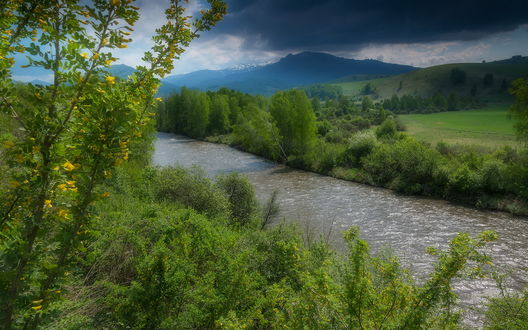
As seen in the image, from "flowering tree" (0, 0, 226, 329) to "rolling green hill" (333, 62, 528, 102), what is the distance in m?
144

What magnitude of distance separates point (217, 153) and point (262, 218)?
31267 millimetres

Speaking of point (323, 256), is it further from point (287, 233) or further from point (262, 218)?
point (262, 218)

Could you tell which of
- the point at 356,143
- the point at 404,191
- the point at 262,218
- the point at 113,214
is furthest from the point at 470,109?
the point at 113,214

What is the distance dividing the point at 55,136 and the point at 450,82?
174 metres

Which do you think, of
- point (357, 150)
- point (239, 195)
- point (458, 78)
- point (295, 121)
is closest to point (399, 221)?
point (239, 195)

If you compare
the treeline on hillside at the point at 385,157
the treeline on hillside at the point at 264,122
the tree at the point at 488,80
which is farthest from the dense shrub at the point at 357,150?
the tree at the point at 488,80

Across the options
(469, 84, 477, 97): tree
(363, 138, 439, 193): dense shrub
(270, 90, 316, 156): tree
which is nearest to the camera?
(363, 138, 439, 193): dense shrub

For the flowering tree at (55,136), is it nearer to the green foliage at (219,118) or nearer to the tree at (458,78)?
the green foliage at (219,118)

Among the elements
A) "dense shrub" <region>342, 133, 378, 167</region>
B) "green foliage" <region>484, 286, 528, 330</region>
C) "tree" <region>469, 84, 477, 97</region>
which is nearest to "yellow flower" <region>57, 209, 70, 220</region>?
"green foliage" <region>484, 286, 528, 330</region>

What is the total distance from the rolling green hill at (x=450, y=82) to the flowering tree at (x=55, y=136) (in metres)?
144

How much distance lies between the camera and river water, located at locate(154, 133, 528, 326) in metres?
13.9

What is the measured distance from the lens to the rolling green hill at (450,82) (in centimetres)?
12850

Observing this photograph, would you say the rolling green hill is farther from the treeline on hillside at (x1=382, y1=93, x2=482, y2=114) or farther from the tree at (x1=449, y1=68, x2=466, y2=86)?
the treeline on hillside at (x1=382, y1=93, x2=482, y2=114)

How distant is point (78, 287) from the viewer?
6125mm
